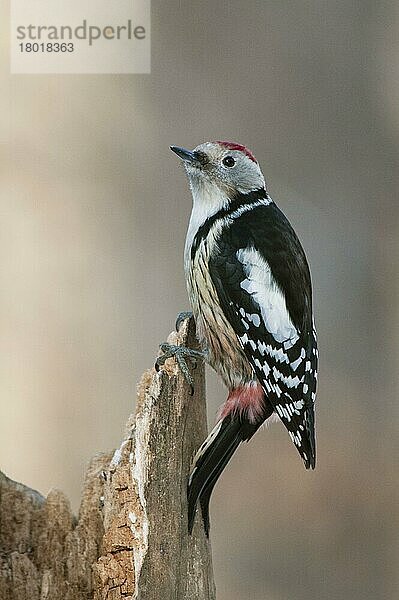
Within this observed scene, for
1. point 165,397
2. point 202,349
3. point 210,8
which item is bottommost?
point 165,397

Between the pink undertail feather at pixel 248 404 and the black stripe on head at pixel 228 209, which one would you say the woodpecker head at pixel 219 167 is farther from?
the pink undertail feather at pixel 248 404

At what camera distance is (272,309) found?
118cm

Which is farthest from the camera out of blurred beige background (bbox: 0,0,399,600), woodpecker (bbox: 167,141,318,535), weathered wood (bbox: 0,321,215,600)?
blurred beige background (bbox: 0,0,399,600)

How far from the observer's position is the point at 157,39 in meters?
1.58

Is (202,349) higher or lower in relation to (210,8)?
lower

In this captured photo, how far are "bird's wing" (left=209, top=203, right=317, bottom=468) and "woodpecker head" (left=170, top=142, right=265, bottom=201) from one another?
0.06 m

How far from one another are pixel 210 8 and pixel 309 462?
888mm

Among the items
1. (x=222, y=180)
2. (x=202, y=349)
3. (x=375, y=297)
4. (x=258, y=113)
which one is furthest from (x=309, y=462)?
(x=258, y=113)

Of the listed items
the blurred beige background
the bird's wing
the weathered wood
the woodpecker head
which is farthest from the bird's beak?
the blurred beige background

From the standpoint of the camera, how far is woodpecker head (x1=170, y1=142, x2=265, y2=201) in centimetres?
123

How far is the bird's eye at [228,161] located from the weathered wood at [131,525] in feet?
0.83

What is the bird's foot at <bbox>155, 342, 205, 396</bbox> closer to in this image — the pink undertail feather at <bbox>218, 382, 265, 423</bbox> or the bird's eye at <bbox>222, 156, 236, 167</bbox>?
the pink undertail feather at <bbox>218, 382, 265, 423</bbox>

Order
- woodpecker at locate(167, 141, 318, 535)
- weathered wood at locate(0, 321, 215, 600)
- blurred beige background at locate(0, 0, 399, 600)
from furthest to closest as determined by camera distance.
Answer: blurred beige background at locate(0, 0, 399, 600) < woodpecker at locate(167, 141, 318, 535) < weathered wood at locate(0, 321, 215, 600)

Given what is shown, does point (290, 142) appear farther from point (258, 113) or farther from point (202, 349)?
point (202, 349)
